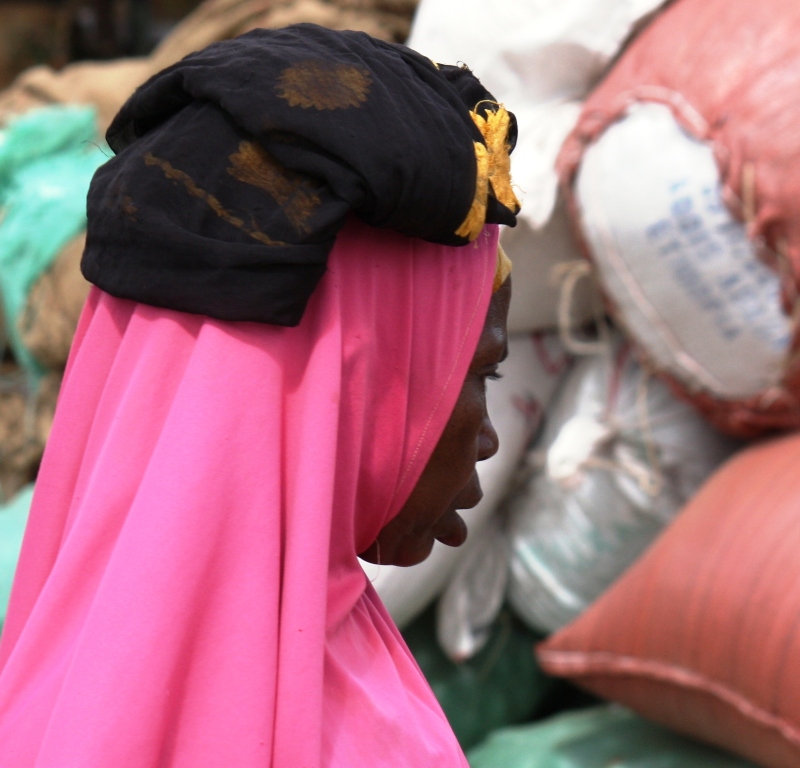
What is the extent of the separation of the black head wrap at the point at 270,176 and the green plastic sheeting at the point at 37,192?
900 mm

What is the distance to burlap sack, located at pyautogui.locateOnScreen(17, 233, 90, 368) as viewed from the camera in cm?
136

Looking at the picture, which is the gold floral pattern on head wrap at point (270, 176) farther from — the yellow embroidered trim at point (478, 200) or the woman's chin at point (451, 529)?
the woman's chin at point (451, 529)

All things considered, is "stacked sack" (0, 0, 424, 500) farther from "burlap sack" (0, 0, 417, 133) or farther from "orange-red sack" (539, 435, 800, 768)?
"orange-red sack" (539, 435, 800, 768)

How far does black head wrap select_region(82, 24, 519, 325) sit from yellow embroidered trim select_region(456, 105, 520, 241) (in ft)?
0.06

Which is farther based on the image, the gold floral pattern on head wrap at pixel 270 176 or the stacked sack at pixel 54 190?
the stacked sack at pixel 54 190

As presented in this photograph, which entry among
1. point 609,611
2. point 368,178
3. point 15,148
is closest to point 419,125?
point 368,178

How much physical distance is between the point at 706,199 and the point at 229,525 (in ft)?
2.23

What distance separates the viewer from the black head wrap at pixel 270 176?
489 millimetres

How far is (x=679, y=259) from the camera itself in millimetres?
1037

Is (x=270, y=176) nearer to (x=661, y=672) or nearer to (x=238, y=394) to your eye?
(x=238, y=394)

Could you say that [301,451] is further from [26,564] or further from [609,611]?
[609,611]

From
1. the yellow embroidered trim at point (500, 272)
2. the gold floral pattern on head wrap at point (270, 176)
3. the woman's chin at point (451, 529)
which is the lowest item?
the woman's chin at point (451, 529)

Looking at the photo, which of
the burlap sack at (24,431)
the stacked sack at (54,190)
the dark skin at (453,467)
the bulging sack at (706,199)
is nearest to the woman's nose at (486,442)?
the dark skin at (453,467)

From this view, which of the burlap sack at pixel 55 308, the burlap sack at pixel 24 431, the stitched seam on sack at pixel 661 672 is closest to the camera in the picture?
the stitched seam on sack at pixel 661 672
